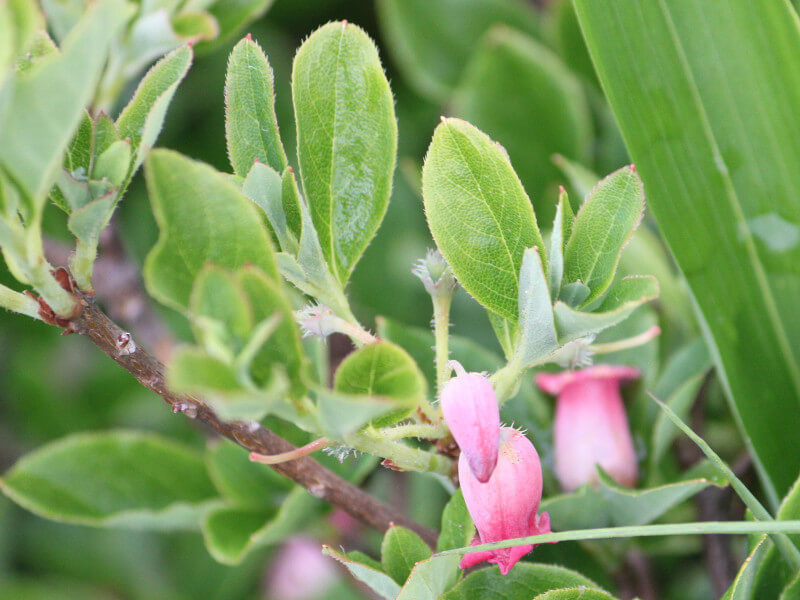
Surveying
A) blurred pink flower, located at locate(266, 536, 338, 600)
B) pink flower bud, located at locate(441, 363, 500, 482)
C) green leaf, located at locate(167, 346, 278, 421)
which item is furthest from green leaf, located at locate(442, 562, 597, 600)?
blurred pink flower, located at locate(266, 536, 338, 600)

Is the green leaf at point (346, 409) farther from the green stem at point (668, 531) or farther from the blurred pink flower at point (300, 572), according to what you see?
the blurred pink flower at point (300, 572)

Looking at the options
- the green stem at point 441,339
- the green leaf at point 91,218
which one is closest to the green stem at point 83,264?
the green leaf at point 91,218

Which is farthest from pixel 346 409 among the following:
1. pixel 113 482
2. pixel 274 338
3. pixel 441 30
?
pixel 441 30

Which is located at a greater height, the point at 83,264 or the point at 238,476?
the point at 83,264

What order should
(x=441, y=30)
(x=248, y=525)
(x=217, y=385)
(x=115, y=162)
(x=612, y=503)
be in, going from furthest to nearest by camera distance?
(x=441, y=30), (x=248, y=525), (x=612, y=503), (x=115, y=162), (x=217, y=385)

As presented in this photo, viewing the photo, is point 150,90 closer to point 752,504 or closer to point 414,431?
point 414,431

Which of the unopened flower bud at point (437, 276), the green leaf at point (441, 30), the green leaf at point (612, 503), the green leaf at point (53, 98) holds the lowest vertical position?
the green leaf at point (612, 503)

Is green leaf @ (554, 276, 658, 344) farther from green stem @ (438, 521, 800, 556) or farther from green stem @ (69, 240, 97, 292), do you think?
green stem @ (69, 240, 97, 292)
